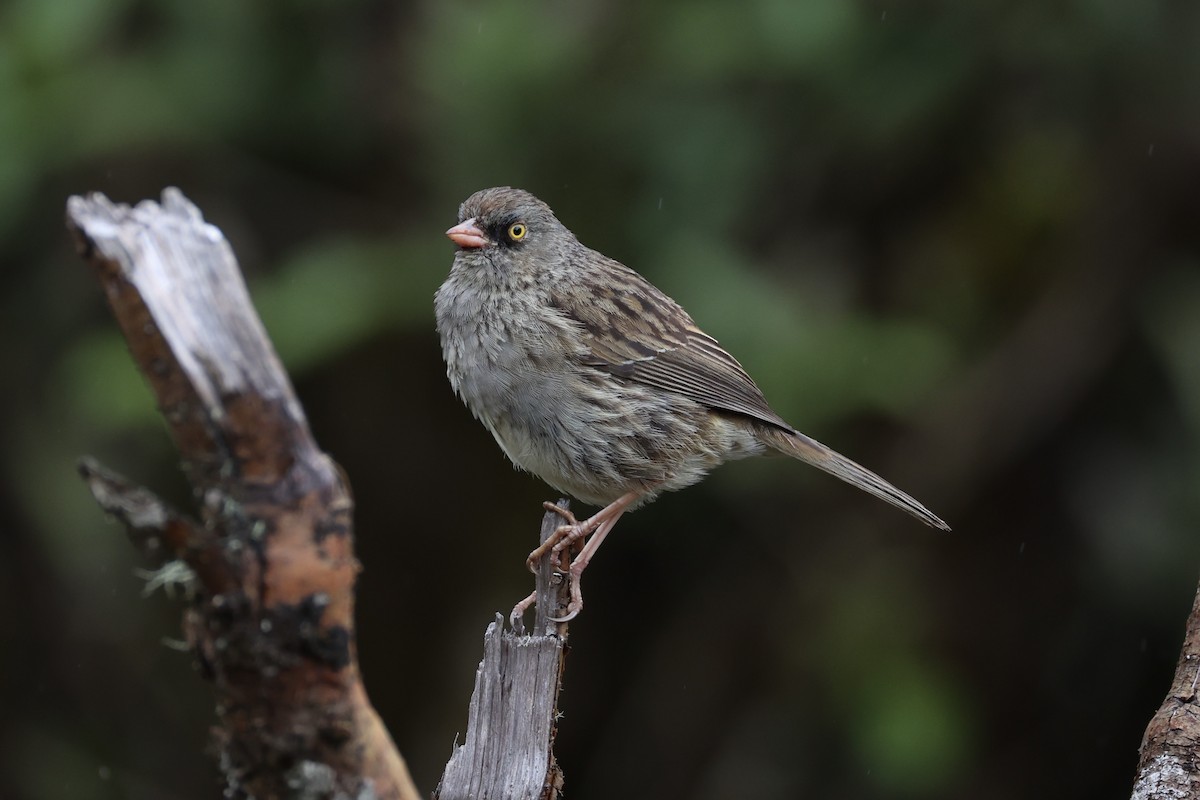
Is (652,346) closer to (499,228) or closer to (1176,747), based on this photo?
(499,228)

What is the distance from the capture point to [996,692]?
5.79 metres

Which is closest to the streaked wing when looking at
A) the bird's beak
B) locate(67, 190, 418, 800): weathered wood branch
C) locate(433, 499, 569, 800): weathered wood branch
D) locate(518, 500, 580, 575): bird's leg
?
the bird's beak

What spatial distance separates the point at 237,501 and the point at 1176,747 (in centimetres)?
192

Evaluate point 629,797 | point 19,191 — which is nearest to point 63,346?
point 19,191

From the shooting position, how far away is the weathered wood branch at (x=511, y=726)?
3055mm

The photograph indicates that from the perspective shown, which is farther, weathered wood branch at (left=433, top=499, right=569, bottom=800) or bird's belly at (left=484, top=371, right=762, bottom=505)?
bird's belly at (left=484, top=371, right=762, bottom=505)

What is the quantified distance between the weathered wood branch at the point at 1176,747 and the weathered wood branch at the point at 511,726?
4.32ft

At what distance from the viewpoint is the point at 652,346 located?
458cm

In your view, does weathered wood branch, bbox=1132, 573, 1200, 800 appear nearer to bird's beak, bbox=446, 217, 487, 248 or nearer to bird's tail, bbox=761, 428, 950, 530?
bird's tail, bbox=761, 428, 950, 530

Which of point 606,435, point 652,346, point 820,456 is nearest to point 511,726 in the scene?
point 606,435

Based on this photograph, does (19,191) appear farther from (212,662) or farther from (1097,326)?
(1097,326)

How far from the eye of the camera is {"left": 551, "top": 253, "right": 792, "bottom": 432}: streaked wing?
4.47m

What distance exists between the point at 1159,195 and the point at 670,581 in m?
2.75

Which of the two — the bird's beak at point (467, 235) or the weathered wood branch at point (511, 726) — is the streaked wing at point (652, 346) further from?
the weathered wood branch at point (511, 726)
